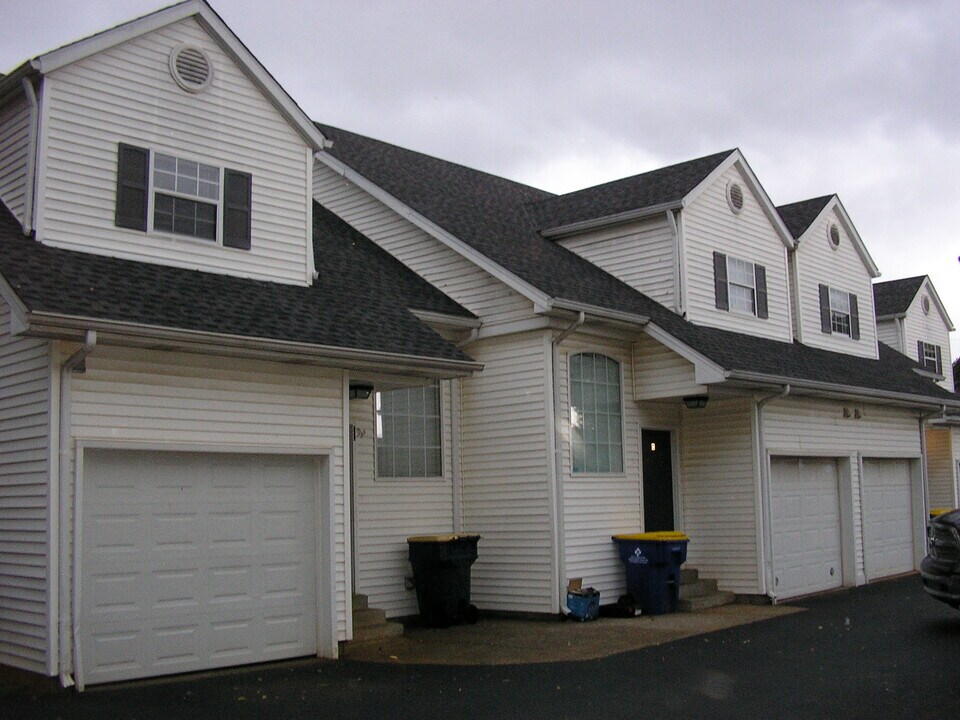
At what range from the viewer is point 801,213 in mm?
20672

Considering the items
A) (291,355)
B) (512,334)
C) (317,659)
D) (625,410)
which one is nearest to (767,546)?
(625,410)

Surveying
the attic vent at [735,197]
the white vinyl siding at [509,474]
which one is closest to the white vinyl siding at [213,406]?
the white vinyl siding at [509,474]

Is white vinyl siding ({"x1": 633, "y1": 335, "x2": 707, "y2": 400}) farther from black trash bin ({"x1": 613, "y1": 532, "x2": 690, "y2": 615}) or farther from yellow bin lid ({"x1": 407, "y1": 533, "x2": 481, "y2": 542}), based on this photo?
yellow bin lid ({"x1": 407, "y1": 533, "x2": 481, "y2": 542})

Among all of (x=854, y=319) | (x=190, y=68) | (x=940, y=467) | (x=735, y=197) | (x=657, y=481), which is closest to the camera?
(x=190, y=68)

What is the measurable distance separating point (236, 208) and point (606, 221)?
7091 millimetres

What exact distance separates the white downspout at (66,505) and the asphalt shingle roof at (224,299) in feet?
1.47

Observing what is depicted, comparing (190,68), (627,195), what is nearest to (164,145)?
(190,68)

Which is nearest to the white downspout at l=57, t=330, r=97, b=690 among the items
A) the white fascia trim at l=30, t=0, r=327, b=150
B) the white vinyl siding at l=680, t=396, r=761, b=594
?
the white fascia trim at l=30, t=0, r=327, b=150

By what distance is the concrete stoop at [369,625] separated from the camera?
478 inches

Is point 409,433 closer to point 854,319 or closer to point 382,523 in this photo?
point 382,523

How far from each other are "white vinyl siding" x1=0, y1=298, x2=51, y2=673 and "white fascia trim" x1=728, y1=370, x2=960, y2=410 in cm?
870

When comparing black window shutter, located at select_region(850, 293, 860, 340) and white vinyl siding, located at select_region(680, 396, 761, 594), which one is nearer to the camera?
white vinyl siding, located at select_region(680, 396, 761, 594)

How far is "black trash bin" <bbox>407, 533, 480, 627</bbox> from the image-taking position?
44.0 ft

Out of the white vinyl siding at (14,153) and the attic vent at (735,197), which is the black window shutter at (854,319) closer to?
the attic vent at (735,197)
